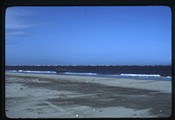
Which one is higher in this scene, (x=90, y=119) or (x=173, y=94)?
(x=173, y=94)
